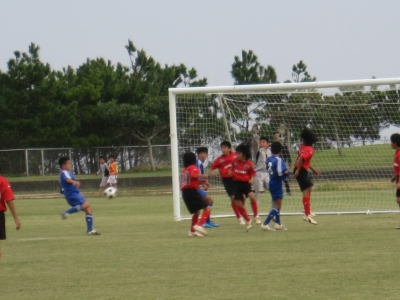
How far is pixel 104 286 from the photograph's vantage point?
8391mm

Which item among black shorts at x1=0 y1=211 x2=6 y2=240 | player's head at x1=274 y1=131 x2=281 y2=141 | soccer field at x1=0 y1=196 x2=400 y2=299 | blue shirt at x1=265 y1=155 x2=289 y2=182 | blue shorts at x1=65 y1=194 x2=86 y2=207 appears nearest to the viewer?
soccer field at x1=0 y1=196 x2=400 y2=299

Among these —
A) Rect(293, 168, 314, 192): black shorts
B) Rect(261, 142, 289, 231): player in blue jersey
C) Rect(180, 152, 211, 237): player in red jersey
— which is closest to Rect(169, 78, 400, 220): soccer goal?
Rect(293, 168, 314, 192): black shorts

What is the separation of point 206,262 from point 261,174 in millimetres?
8414

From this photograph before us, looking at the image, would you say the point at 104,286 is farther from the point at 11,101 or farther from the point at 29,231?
the point at 11,101

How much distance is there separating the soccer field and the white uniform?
6.50 feet

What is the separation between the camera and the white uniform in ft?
59.1

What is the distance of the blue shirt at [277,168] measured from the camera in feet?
45.7

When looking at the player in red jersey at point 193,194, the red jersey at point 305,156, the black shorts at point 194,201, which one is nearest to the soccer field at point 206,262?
the player in red jersey at point 193,194

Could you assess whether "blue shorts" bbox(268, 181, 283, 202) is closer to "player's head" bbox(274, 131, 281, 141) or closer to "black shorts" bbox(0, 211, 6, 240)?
"black shorts" bbox(0, 211, 6, 240)

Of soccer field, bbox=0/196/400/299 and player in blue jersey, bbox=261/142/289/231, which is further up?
player in blue jersey, bbox=261/142/289/231

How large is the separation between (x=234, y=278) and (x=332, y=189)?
15.7m

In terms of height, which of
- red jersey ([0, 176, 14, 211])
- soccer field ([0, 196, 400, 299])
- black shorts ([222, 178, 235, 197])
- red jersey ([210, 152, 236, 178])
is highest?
red jersey ([210, 152, 236, 178])

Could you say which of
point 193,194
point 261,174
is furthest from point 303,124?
point 193,194

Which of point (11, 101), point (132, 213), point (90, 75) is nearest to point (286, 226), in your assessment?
point (132, 213)
